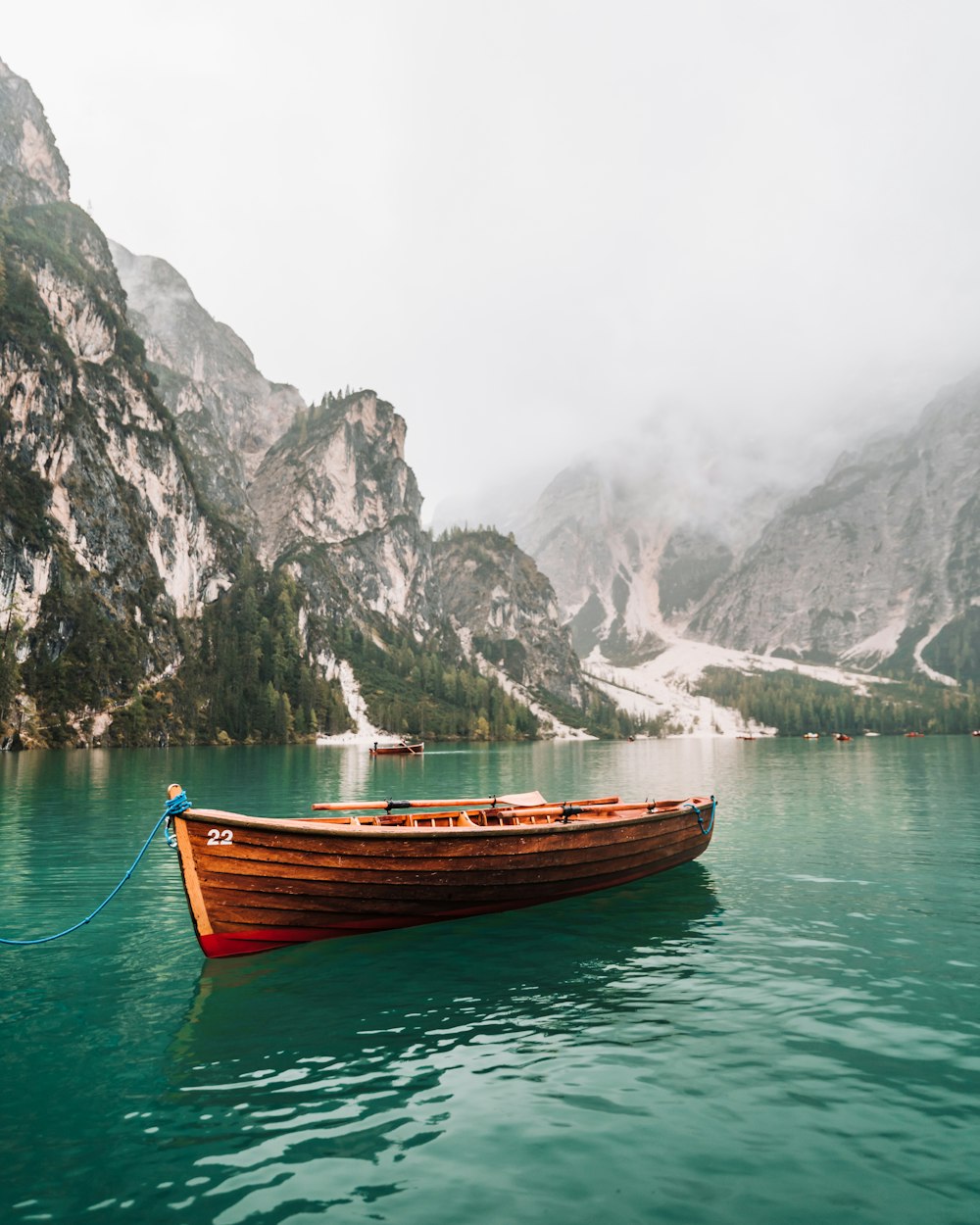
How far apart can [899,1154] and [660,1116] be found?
3096 mm

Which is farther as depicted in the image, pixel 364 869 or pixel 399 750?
pixel 399 750

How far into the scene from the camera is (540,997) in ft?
54.3

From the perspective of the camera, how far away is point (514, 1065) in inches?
512

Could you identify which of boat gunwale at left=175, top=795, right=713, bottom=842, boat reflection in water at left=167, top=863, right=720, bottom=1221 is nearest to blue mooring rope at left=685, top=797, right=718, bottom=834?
boat gunwale at left=175, top=795, right=713, bottom=842

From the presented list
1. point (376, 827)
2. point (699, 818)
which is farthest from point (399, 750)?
point (376, 827)

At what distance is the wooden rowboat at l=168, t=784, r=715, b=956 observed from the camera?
18312 mm

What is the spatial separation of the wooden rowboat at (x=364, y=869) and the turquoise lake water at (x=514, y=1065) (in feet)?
2.41

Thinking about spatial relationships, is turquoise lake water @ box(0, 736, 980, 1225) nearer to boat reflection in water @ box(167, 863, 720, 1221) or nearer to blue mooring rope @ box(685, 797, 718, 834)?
boat reflection in water @ box(167, 863, 720, 1221)

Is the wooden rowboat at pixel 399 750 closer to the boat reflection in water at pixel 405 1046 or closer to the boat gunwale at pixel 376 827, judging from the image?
the boat gunwale at pixel 376 827

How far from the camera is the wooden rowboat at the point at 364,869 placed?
60.1ft

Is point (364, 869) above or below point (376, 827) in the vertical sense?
below

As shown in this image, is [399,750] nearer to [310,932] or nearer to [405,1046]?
[310,932]

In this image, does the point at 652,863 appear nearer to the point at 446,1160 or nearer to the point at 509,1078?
the point at 509,1078

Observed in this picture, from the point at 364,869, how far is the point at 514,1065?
7964 millimetres
